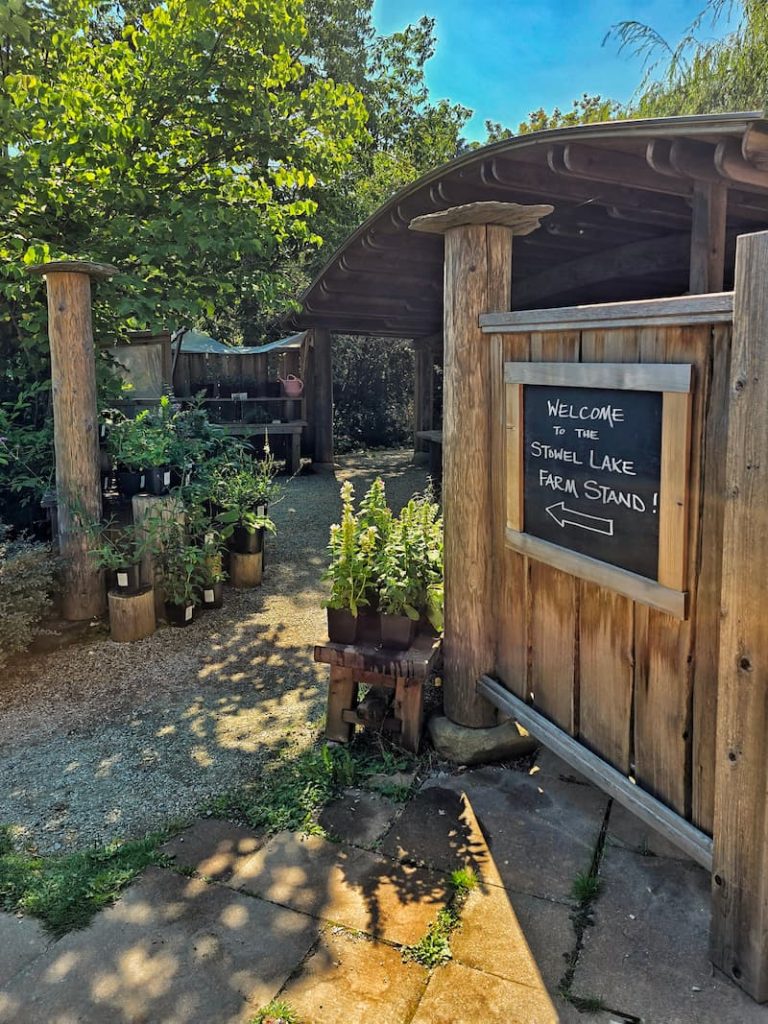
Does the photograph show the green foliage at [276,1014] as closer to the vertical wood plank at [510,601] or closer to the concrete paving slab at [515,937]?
the concrete paving slab at [515,937]

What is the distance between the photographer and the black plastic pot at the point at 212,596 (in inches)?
199

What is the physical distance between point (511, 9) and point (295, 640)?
380 inches

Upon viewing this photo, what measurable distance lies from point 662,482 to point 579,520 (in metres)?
0.39

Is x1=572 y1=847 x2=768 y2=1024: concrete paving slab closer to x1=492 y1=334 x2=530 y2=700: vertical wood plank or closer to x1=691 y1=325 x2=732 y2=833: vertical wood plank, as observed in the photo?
x1=691 y1=325 x2=732 y2=833: vertical wood plank

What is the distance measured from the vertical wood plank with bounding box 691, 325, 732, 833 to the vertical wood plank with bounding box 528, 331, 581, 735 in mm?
537

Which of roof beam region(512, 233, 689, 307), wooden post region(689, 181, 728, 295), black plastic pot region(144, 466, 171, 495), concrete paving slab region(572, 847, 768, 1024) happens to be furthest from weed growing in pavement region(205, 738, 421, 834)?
roof beam region(512, 233, 689, 307)

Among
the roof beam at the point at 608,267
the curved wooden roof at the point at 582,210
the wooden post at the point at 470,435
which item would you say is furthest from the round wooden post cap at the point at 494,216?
the roof beam at the point at 608,267

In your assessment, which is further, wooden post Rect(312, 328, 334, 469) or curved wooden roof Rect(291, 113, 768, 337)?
wooden post Rect(312, 328, 334, 469)

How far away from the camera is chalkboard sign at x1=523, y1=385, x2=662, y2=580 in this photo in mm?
2043

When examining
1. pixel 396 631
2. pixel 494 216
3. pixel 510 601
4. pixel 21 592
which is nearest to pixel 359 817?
pixel 396 631

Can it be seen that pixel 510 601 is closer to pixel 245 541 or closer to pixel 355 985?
pixel 355 985

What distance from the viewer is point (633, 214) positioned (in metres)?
5.07

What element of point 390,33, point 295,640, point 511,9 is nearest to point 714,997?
point 295,640

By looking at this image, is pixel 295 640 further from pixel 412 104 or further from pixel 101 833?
pixel 412 104
